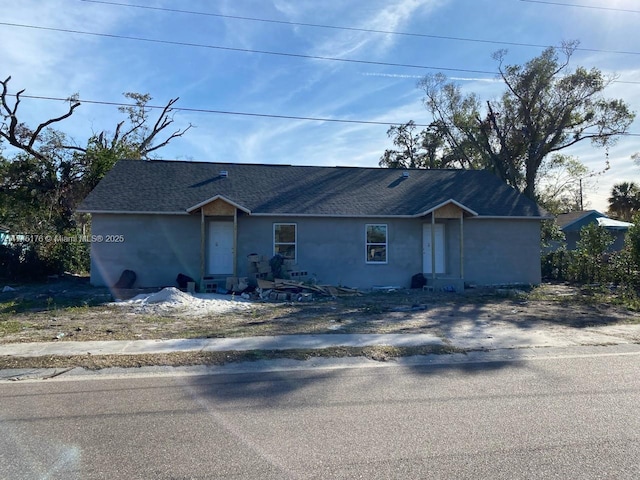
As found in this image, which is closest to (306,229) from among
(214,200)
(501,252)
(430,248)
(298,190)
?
(298,190)

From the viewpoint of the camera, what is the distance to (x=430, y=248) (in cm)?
1938

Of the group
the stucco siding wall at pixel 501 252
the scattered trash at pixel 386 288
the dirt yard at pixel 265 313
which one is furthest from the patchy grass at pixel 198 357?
the stucco siding wall at pixel 501 252

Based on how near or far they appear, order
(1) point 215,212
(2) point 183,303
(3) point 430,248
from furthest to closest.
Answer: (3) point 430,248
(1) point 215,212
(2) point 183,303

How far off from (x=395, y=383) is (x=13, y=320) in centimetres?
945

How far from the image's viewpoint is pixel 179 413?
17.2 ft

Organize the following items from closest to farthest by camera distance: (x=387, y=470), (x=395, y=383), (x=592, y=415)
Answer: (x=387, y=470)
(x=592, y=415)
(x=395, y=383)

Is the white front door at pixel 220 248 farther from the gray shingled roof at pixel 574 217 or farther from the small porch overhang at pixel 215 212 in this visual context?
the gray shingled roof at pixel 574 217

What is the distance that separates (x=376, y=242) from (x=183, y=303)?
8.16 m

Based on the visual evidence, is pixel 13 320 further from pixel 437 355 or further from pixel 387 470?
pixel 387 470

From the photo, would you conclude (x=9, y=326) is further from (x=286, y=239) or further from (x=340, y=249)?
(x=340, y=249)

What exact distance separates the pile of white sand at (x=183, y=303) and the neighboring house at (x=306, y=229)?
2783 millimetres

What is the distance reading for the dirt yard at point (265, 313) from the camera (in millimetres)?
10086

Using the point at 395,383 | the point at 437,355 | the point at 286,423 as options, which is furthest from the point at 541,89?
the point at 286,423

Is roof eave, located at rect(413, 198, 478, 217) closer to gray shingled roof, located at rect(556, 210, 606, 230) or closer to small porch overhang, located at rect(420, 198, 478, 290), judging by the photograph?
small porch overhang, located at rect(420, 198, 478, 290)
